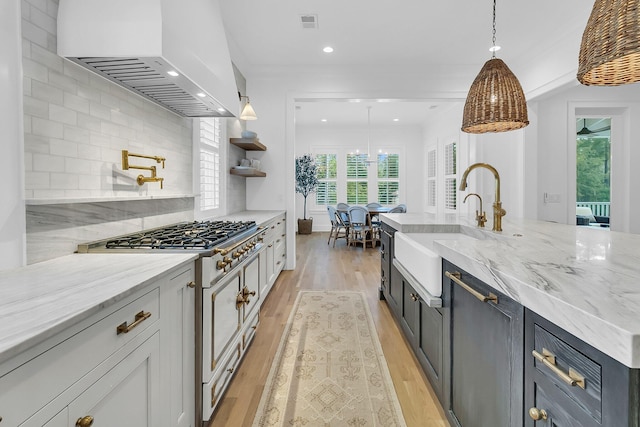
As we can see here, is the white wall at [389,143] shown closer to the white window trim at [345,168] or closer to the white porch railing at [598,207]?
the white window trim at [345,168]

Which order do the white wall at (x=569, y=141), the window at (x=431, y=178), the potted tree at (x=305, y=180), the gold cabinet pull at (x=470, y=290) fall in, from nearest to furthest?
the gold cabinet pull at (x=470, y=290) < the white wall at (x=569, y=141) < the window at (x=431, y=178) < the potted tree at (x=305, y=180)

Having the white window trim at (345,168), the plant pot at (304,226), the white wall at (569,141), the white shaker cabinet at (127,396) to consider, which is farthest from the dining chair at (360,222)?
the white shaker cabinet at (127,396)

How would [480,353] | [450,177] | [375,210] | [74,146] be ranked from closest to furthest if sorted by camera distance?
[480,353] → [74,146] → [450,177] → [375,210]

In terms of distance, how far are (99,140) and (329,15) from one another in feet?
8.94

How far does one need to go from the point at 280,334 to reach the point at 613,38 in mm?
2611

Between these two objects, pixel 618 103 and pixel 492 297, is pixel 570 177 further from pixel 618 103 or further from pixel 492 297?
pixel 492 297

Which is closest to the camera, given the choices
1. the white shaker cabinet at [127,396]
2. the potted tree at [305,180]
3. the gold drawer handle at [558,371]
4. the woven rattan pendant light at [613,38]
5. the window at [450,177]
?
the gold drawer handle at [558,371]

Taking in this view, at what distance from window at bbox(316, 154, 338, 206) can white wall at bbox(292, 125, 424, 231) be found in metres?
0.34

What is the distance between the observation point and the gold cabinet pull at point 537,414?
2.92ft

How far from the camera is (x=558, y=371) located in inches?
31.7

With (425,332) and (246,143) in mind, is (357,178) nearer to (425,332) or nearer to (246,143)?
(246,143)

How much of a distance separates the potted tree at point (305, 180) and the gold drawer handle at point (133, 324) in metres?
7.87

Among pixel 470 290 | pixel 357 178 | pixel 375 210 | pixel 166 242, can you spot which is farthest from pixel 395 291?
pixel 357 178

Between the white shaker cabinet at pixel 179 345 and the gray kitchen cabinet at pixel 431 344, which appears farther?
the gray kitchen cabinet at pixel 431 344
